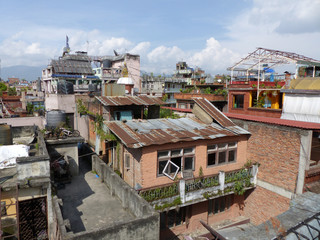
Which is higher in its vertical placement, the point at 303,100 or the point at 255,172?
the point at 303,100

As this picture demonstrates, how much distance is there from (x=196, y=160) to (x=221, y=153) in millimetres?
2227

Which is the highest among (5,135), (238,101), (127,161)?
(238,101)

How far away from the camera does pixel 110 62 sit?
6016 centimetres

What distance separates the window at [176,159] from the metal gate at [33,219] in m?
6.31

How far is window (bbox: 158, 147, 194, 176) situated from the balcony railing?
39.5 inches

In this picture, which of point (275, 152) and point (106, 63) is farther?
point (106, 63)

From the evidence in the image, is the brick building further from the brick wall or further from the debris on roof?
the debris on roof

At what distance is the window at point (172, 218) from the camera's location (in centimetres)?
1470

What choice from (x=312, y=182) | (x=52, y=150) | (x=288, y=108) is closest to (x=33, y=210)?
(x=52, y=150)

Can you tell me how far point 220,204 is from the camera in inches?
666

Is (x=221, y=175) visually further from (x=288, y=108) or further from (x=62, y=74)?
(x=62, y=74)

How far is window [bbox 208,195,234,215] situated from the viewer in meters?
16.5

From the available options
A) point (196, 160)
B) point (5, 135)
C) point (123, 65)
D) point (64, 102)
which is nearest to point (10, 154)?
point (5, 135)

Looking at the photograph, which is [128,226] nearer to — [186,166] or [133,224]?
[133,224]
